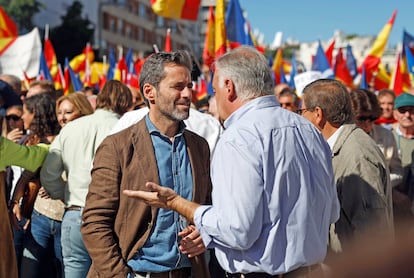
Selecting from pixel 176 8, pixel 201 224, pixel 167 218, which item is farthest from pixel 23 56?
pixel 201 224

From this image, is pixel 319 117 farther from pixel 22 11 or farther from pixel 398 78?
pixel 22 11

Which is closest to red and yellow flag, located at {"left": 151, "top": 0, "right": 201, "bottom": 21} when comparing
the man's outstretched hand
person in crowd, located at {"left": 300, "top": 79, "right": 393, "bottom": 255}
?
person in crowd, located at {"left": 300, "top": 79, "right": 393, "bottom": 255}

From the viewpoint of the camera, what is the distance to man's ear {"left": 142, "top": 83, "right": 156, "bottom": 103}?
3.40m

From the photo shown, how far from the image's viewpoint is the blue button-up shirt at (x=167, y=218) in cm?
316

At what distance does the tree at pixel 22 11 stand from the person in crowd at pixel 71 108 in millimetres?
48162

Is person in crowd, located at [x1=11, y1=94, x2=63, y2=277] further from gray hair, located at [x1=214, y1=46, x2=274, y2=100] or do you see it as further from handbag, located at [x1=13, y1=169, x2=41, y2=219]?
gray hair, located at [x1=214, y1=46, x2=274, y2=100]

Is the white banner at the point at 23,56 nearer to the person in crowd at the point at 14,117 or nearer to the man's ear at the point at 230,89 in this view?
the person in crowd at the point at 14,117

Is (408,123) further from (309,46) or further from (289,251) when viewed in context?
(309,46)

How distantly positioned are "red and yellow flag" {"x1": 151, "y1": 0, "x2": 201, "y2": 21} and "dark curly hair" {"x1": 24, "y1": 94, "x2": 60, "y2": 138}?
4.37 m

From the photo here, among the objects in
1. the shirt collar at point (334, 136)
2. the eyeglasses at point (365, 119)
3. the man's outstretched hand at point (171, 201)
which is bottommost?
the man's outstretched hand at point (171, 201)

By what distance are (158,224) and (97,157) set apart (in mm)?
465

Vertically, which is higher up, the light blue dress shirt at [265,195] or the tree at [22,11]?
the tree at [22,11]

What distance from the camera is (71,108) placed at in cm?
506

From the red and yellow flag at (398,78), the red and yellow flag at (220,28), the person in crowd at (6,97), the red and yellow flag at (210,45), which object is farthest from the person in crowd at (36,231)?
the red and yellow flag at (398,78)
